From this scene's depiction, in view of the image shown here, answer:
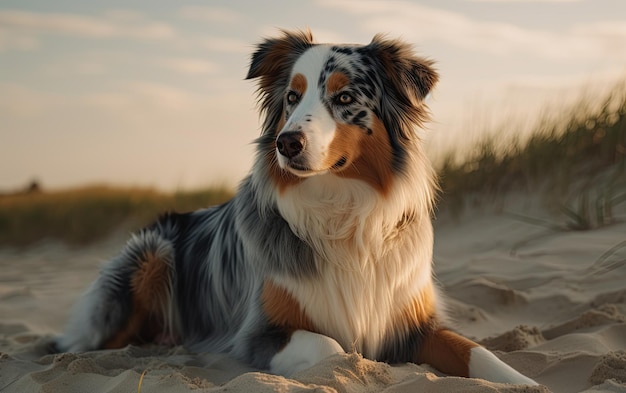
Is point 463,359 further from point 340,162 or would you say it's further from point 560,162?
point 560,162

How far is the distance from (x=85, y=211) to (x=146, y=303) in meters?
8.63

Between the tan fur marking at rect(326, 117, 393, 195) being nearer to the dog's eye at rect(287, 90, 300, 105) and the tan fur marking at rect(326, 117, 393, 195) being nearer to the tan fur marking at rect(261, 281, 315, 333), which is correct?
the dog's eye at rect(287, 90, 300, 105)

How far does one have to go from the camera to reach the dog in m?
4.01

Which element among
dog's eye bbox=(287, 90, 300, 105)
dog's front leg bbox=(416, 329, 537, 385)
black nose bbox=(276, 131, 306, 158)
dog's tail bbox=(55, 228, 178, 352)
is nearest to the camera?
black nose bbox=(276, 131, 306, 158)

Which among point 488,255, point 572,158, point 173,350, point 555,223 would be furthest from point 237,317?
point 572,158

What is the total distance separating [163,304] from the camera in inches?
208

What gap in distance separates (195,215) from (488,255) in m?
3.03

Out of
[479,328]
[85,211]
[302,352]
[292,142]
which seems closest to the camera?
[292,142]

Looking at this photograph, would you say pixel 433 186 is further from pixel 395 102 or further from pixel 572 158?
pixel 572 158

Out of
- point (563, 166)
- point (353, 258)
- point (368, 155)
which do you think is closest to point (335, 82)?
point (368, 155)

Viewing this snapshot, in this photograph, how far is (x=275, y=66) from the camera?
4559 mm

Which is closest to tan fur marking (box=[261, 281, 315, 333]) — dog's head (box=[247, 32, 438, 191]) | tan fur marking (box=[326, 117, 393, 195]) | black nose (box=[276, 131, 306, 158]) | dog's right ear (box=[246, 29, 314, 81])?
dog's head (box=[247, 32, 438, 191])

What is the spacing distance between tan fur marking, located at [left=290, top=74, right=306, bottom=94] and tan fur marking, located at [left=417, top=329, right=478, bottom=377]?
5.22 feet

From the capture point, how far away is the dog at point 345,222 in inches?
158
